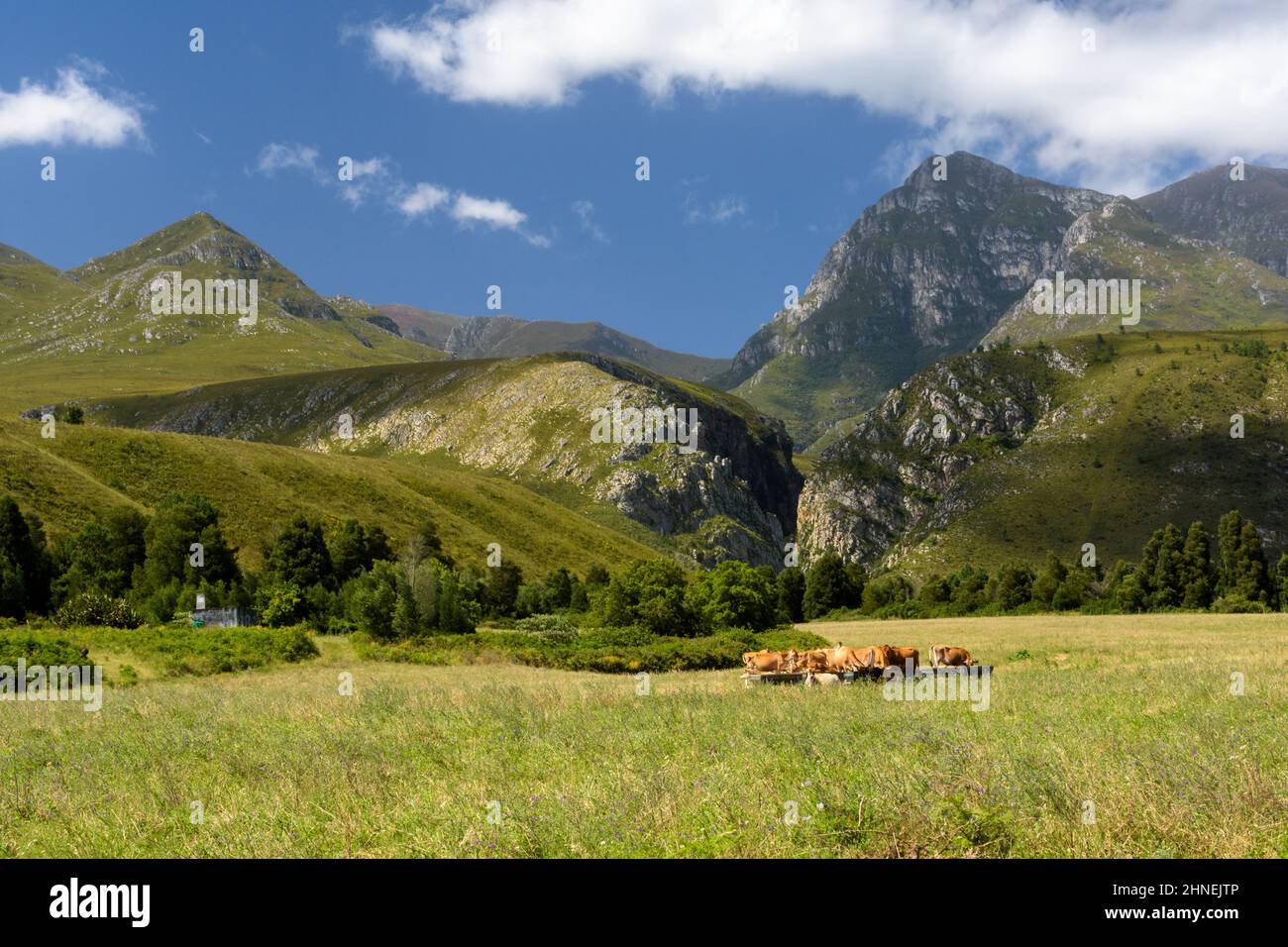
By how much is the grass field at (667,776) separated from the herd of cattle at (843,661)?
7820 mm

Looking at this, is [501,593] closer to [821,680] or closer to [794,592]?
[794,592]

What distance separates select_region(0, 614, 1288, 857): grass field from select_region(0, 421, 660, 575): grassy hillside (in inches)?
2978

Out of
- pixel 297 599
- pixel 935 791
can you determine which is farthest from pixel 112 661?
pixel 935 791

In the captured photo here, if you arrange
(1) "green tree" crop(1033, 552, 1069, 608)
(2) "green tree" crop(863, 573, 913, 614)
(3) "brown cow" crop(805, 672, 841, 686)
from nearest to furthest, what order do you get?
1. (3) "brown cow" crop(805, 672, 841, 686)
2. (1) "green tree" crop(1033, 552, 1069, 608)
3. (2) "green tree" crop(863, 573, 913, 614)

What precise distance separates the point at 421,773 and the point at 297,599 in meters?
56.5

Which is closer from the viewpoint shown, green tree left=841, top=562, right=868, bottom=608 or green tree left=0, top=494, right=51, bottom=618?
green tree left=0, top=494, right=51, bottom=618

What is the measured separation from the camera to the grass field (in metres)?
7.72

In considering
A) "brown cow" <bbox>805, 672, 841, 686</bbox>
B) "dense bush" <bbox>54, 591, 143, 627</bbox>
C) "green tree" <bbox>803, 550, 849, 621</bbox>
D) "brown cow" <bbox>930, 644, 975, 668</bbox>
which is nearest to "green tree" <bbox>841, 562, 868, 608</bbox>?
"green tree" <bbox>803, 550, 849, 621</bbox>

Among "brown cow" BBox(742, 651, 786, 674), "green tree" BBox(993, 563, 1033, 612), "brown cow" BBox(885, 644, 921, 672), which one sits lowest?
"green tree" BBox(993, 563, 1033, 612)

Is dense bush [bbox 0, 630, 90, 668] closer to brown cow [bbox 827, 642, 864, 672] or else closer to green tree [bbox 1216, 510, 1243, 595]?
brown cow [bbox 827, 642, 864, 672]

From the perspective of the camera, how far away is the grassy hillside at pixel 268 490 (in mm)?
95812

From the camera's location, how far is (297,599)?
6322 cm

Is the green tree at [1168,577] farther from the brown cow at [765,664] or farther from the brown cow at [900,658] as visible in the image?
the brown cow at [765,664]

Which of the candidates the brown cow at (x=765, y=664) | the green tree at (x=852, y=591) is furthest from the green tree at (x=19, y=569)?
the green tree at (x=852, y=591)
